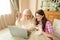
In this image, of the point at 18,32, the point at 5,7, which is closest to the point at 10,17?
the point at 5,7

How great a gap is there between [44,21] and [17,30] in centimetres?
41

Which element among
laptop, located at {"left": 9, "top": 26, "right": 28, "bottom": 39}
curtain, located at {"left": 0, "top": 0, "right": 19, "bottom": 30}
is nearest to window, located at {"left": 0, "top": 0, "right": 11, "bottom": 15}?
curtain, located at {"left": 0, "top": 0, "right": 19, "bottom": 30}

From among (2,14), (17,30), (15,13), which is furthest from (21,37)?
(15,13)

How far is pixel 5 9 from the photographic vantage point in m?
3.85

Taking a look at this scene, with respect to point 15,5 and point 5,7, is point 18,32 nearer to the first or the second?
point 5,7

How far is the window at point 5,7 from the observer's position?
372 centimetres

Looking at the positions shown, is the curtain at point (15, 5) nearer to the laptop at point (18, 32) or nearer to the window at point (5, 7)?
the window at point (5, 7)

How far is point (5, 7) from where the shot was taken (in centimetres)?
385

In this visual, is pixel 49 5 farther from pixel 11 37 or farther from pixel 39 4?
pixel 11 37

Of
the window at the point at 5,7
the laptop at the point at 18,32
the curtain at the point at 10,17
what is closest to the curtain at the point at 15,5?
the curtain at the point at 10,17

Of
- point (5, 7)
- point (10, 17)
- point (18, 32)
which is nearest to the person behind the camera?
point (18, 32)

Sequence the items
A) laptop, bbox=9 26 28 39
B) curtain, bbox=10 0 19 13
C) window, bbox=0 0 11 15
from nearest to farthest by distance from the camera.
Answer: laptop, bbox=9 26 28 39
window, bbox=0 0 11 15
curtain, bbox=10 0 19 13

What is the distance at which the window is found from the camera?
3.72 m

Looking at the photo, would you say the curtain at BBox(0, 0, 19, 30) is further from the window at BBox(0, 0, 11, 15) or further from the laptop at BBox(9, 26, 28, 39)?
the laptop at BBox(9, 26, 28, 39)
